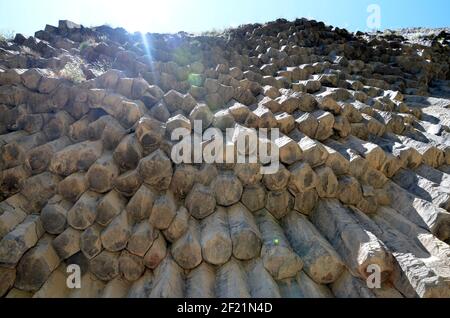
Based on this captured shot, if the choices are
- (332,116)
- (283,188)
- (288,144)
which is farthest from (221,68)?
(283,188)

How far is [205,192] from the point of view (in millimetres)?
A: 2912

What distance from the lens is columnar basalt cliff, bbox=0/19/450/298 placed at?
2.48 meters

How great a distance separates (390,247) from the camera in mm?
2662

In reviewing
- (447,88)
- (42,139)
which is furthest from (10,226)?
(447,88)

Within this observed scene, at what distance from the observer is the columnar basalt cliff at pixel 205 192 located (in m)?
2.48

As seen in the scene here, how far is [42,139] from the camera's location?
11.0 feet

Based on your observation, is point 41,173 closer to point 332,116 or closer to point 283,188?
point 283,188

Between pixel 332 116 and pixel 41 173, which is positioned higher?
pixel 332 116

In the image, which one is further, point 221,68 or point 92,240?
point 221,68

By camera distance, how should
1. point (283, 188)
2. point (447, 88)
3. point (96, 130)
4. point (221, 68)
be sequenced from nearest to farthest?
point (283, 188)
point (96, 130)
point (221, 68)
point (447, 88)
